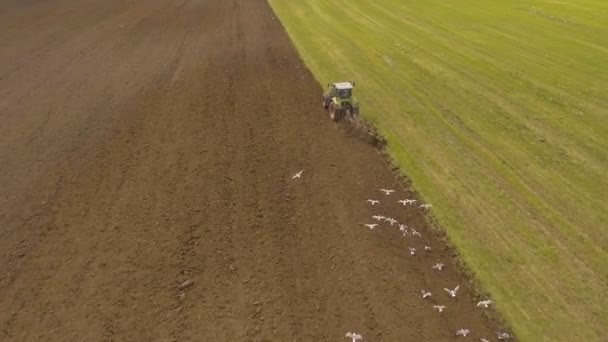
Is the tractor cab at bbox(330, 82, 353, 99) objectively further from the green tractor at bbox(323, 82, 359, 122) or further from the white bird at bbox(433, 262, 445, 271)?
the white bird at bbox(433, 262, 445, 271)

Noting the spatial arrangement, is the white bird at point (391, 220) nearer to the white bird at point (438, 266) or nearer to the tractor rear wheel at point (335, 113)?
the white bird at point (438, 266)

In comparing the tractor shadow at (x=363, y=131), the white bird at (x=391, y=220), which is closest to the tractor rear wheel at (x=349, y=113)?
the tractor shadow at (x=363, y=131)

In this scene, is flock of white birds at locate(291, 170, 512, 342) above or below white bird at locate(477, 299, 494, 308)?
above

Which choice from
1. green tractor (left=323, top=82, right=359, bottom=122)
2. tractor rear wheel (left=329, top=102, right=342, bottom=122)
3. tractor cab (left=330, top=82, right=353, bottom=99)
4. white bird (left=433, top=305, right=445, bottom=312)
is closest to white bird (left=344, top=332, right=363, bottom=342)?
white bird (left=433, top=305, right=445, bottom=312)

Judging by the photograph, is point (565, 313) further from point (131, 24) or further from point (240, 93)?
point (131, 24)

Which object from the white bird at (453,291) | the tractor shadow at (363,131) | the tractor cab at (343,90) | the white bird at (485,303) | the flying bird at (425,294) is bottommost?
the white bird at (485,303)

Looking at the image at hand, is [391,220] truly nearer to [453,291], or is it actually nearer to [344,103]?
[453,291]
